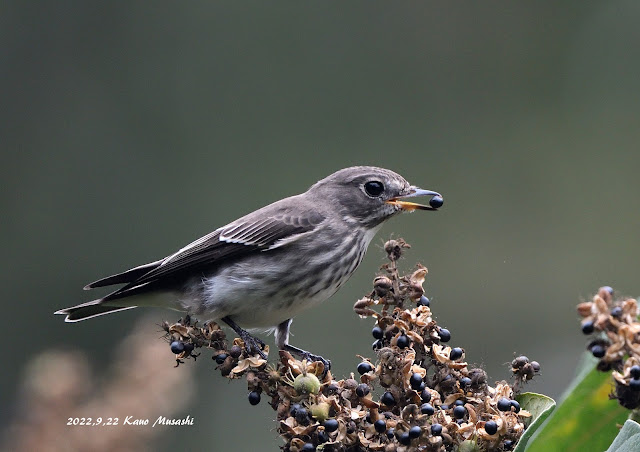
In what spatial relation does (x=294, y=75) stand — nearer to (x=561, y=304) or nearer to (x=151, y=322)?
(x=561, y=304)

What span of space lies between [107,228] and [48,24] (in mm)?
3472

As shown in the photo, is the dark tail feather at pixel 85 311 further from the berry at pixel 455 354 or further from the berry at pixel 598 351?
the berry at pixel 598 351

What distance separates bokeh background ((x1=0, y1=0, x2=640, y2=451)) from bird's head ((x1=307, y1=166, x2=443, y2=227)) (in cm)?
419

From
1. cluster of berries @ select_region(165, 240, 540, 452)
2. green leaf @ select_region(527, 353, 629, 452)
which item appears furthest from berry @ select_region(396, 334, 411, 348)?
green leaf @ select_region(527, 353, 629, 452)

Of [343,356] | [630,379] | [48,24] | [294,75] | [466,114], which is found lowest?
[343,356]

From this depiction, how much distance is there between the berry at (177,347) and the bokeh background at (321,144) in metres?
5.59

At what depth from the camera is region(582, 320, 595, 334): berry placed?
1.94 m

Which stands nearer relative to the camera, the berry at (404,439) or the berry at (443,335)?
the berry at (404,439)

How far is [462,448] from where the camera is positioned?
8.10 feet

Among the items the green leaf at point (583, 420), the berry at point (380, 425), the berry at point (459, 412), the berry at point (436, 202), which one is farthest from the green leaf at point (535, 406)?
the berry at point (436, 202)

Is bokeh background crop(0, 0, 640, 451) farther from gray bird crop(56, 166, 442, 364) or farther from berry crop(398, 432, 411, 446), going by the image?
berry crop(398, 432, 411, 446)

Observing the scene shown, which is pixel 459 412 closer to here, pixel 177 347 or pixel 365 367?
pixel 365 367

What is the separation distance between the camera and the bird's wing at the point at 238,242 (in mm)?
4805

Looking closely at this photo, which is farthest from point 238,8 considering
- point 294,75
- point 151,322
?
point 151,322
